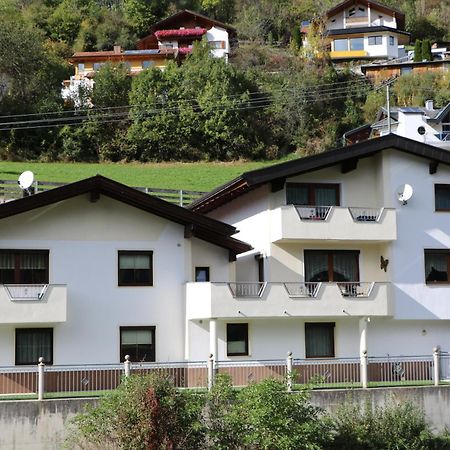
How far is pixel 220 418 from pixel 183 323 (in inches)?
306

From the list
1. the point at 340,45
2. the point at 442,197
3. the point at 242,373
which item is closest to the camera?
the point at 242,373

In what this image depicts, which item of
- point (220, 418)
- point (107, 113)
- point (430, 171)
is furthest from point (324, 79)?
point (220, 418)

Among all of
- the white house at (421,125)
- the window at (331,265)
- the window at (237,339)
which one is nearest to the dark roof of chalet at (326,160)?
the window at (331,265)

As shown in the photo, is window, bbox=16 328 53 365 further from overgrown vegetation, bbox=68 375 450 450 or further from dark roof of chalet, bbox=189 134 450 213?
dark roof of chalet, bbox=189 134 450 213

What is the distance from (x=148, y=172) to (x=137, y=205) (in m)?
46.7

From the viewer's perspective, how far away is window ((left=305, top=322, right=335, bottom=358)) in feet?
129

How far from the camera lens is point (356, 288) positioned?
39531mm

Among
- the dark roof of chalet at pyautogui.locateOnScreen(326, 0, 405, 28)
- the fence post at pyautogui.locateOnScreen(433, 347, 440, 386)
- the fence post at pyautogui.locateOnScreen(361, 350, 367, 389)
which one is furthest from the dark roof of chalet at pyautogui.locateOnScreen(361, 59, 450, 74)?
the fence post at pyautogui.locateOnScreen(361, 350, 367, 389)

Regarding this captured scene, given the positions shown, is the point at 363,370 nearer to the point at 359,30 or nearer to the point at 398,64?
the point at 398,64

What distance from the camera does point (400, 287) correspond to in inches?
1593

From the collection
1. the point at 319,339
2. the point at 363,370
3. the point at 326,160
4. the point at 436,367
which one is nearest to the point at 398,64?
the point at 326,160

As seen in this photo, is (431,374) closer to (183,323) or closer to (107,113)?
(183,323)

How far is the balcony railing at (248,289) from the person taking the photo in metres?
37.7

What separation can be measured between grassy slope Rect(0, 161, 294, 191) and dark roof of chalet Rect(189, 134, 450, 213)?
34243mm
